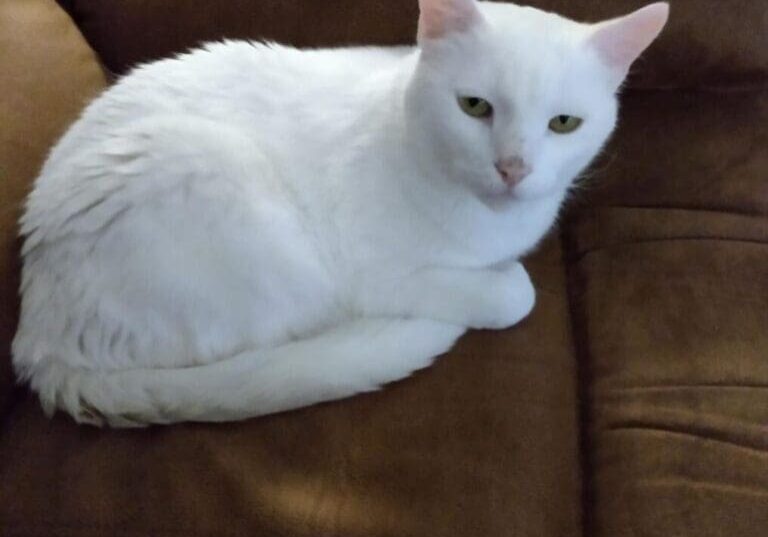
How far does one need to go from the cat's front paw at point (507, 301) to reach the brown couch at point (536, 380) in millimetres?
20

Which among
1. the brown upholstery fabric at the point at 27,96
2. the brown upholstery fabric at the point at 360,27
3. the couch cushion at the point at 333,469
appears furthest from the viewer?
the brown upholstery fabric at the point at 360,27

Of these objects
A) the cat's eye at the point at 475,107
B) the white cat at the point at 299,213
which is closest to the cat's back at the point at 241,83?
the white cat at the point at 299,213

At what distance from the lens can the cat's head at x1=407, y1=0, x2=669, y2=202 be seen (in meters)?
1.02

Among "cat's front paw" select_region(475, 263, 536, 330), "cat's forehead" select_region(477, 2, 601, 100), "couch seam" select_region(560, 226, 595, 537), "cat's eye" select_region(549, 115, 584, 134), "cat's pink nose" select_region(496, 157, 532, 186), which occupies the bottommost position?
"couch seam" select_region(560, 226, 595, 537)

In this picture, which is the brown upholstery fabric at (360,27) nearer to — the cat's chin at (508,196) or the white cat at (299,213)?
the white cat at (299,213)

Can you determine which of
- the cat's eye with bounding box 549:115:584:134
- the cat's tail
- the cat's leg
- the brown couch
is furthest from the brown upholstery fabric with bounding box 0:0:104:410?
the cat's eye with bounding box 549:115:584:134

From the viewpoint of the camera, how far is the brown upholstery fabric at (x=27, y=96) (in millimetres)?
1139

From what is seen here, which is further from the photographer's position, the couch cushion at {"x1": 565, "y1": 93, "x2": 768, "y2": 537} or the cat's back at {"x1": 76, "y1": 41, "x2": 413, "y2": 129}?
the cat's back at {"x1": 76, "y1": 41, "x2": 413, "y2": 129}

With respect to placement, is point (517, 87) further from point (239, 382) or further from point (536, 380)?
point (239, 382)

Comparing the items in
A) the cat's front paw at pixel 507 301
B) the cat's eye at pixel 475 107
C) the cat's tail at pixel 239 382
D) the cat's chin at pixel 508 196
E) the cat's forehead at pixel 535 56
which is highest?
the cat's forehead at pixel 535 56

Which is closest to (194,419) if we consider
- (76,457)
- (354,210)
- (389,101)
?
(76,457)

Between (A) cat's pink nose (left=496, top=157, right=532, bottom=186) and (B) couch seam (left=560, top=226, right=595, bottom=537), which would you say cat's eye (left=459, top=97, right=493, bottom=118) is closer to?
(A) cat's pink nose (left=496, top=157, right=532, bottom=186)

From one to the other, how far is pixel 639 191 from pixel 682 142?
0.10 m

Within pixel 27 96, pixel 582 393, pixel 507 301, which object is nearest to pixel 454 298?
pixel 507 301
